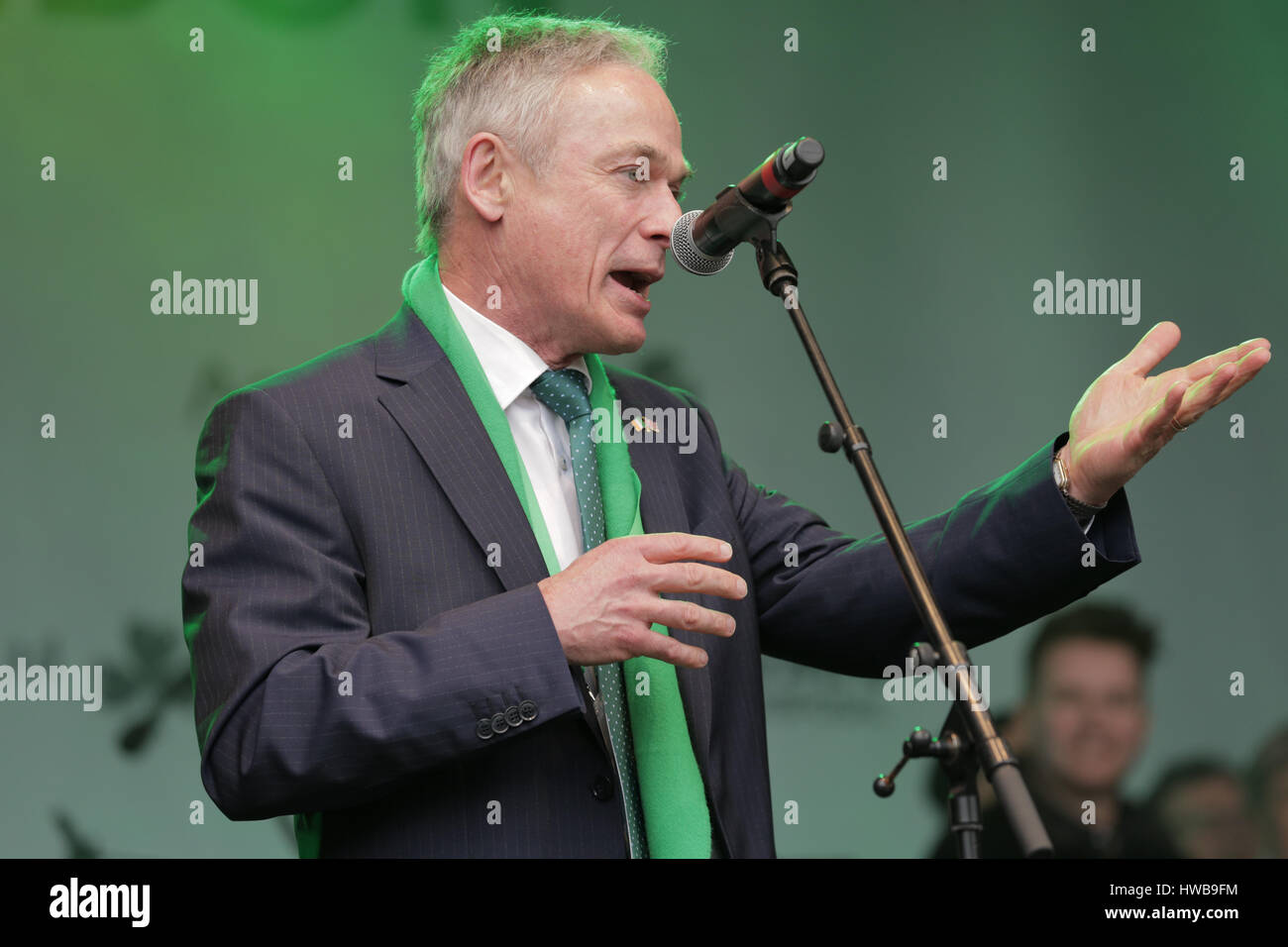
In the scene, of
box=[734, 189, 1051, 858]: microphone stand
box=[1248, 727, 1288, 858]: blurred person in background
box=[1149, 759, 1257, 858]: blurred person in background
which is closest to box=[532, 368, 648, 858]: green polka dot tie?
box=[734, 189, 1051, 858]: microphone stand

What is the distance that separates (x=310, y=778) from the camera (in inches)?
58.3

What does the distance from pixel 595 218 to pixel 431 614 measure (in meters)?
0.63

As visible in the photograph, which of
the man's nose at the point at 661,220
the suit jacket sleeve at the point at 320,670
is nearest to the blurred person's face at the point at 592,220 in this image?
the man's nose at the point at 661,220

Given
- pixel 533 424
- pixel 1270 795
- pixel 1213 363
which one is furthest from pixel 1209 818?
pixel 533 424

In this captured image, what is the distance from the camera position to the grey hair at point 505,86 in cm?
197

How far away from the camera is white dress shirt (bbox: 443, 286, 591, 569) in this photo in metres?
1.80

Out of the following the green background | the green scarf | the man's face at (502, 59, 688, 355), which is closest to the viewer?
the green scarf

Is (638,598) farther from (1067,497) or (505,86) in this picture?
(505,86)

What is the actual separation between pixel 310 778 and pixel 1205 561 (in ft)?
9.12

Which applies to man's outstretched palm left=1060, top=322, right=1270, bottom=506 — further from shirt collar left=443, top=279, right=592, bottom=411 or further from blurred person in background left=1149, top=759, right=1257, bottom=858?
blurred person in background left=1149, top=759, right=1257, bottom=858

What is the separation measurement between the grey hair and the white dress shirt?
0.23 meters

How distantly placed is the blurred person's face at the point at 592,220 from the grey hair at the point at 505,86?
0.11ft

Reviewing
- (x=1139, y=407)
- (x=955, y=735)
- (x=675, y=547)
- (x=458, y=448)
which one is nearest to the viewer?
(x=955, y=735)

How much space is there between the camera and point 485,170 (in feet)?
6.55
